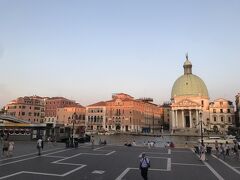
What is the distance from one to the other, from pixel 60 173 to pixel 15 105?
117355 millimetres

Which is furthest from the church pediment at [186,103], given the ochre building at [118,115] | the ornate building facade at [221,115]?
the ochre building at [118,115]

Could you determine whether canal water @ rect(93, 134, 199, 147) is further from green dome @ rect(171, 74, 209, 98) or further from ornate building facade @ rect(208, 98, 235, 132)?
ornate building facade @ rect(208, 98, 235, 132)

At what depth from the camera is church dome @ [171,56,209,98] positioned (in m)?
136

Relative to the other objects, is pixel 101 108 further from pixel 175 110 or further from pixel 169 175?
pixel 169 175

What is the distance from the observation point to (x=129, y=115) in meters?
141

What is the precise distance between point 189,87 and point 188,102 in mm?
8630

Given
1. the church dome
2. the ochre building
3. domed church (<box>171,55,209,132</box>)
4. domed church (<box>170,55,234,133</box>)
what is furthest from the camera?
the ochre building

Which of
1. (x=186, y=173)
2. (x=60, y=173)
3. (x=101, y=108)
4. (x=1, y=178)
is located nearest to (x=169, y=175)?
(x=186, y=173)

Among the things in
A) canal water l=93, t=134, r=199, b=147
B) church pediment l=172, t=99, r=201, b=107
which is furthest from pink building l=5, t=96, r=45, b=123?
church pediment l=172, t=99, r=201, b=107

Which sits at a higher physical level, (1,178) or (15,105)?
(15,105)

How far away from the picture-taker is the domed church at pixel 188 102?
13238 cm

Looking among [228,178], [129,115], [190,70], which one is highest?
[190,70]

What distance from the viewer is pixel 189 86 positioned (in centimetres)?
13738

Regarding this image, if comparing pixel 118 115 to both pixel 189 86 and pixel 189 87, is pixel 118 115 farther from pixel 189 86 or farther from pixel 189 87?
pixel 189 86
